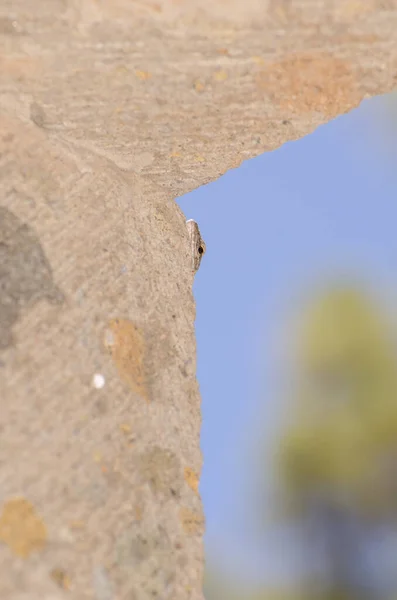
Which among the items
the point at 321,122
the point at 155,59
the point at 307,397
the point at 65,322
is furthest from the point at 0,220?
the point at 307,397

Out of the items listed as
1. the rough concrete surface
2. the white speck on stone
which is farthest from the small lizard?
the white speck on stone

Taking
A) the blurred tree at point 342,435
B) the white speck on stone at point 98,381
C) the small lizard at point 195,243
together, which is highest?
the blurred tree at point 342,435

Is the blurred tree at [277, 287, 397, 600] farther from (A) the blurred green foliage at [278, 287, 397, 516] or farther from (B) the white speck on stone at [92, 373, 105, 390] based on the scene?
(B) the white speck on stone at [92, 373, 105, 390]

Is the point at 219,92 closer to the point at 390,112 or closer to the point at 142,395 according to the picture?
the point at 142,395

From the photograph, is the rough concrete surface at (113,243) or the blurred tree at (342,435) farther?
the blurred tree at (342,435)

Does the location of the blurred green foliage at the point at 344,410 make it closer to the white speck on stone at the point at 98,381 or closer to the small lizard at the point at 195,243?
the small lizard at the point at 195,243

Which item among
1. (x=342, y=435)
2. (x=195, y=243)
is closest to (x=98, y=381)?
(x=195, y=243)

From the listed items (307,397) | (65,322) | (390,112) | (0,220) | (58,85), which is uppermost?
(390,112)

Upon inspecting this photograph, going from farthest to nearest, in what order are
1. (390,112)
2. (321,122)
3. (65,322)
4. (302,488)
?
(302,488) < (390,112) < (321,122) < (65,322)

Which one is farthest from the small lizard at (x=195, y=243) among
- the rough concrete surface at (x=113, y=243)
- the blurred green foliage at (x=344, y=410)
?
the blurred green foliage at (x=344, y=410)
